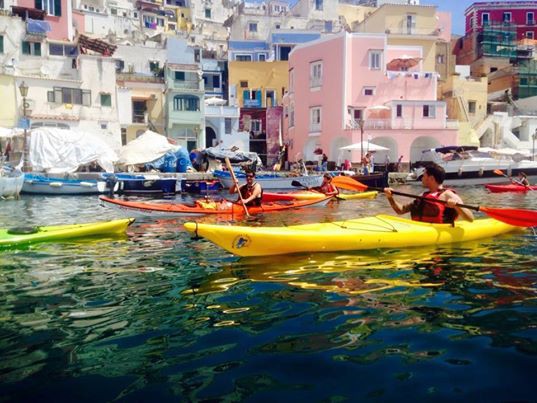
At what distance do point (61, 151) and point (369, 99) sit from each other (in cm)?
2430

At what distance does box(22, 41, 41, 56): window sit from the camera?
36.5 meters

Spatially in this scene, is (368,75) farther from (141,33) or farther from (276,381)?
(276,381)

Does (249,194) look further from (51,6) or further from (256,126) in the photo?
(256,126)

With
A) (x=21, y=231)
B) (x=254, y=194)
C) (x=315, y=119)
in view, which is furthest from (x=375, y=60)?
(x=21, y=231)

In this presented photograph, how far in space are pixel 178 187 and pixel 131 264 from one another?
18.1 metres

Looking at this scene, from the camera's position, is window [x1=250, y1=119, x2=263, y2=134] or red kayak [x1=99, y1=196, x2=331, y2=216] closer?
red kayak [x1=99, y1=196, x2=331, y2=216]

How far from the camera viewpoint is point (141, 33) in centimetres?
6278

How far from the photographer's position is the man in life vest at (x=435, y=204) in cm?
888

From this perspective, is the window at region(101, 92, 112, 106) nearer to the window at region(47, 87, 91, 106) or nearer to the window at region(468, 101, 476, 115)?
the window at region(47, 87, 91, 106)

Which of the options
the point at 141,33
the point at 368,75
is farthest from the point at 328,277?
the point at 141,33

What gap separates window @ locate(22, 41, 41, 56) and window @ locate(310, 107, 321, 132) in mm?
21635

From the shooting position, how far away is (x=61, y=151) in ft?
93.4

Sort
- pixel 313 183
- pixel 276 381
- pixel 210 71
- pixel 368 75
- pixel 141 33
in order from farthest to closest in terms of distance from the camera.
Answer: pixel 141 33 → pixel 210 71 → pixel 368 75 → pixel 313 183 → pixel 276 381

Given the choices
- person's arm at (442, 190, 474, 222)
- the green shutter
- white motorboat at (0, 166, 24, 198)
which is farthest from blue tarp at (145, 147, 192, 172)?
person's arm at (442, 190, 474, 222)
